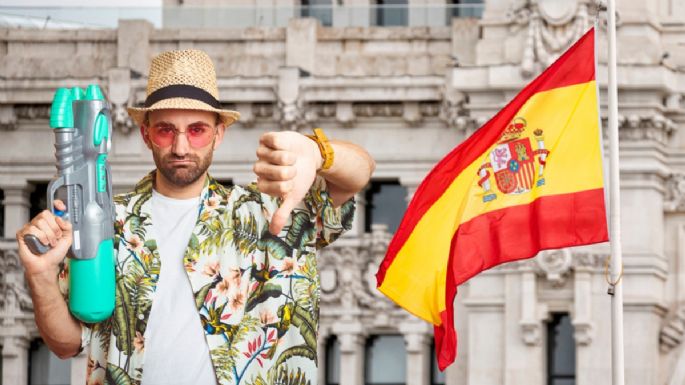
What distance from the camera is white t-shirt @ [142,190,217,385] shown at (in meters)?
12.3

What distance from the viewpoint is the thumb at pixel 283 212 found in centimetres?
1174

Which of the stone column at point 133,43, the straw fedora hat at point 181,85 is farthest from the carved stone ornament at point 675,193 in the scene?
the straw fedora hat at point 181,85

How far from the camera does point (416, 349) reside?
119ft

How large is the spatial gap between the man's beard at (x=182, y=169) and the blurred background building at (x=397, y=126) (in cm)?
2253

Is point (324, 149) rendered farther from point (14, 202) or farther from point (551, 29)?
point (14, 202)

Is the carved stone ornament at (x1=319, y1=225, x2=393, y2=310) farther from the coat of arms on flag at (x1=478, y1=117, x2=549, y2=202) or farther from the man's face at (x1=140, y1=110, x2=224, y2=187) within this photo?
the man's face at (x1=140, y1=110, x2=224, y2=187)

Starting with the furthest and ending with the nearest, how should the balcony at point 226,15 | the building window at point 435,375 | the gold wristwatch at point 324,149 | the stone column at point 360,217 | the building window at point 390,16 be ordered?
the building window at point 390,16
the balcony at point 226,15
the building window at point 435,375
the stone column at point 360,217
the gold wristwatch at point 324,149

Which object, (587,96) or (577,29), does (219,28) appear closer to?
(577,29)

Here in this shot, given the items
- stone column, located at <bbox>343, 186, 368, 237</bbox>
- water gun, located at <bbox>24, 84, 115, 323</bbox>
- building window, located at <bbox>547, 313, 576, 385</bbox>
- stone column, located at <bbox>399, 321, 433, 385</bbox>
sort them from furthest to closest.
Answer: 1. stone column, located at <bbox>343, 186, 368, 237</bbox>
2. stone column, located at <bbox>399, 321, 433, 385</bbox>
3. building window, located at <bbox>547, 313, 576, 385</bbox>
4. water gun, located at <bbox>24, 84, 115, 323</bbox>

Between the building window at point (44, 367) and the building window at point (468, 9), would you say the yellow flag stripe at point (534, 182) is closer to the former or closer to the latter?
the building window at point (468, 9)

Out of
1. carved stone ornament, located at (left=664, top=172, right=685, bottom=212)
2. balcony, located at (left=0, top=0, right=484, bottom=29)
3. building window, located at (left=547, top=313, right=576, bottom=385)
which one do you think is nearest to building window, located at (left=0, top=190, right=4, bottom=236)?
balcony, located at (left=0, top=0, right=484, bottom=29)

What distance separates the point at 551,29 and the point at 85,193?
23737 mm

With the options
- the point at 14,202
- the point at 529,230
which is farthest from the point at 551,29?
the point at 529,230

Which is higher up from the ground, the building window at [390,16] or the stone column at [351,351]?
the building window at [390,16]
